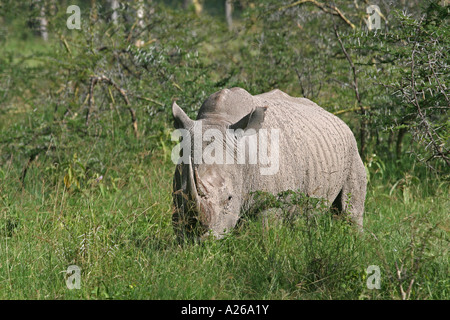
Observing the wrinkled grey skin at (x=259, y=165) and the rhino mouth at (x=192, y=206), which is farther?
the wrinkled grey skin at (x=259, y=165)

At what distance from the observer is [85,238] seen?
460cm

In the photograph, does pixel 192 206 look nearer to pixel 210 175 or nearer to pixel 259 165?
pixel 210 175

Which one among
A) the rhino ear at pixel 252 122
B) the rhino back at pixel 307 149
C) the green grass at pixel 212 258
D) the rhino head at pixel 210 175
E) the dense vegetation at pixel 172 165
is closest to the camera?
the green grass at pixel 212 258

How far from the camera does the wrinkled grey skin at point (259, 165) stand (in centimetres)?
446

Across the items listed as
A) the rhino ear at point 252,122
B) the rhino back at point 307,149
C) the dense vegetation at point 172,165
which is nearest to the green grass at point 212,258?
the dense vegetation at point 172,165

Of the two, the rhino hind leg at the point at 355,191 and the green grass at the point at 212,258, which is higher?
the rhino hind leg at the point at 355,191

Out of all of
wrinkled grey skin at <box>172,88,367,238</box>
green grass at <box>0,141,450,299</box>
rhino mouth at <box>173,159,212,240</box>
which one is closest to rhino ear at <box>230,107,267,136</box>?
wrinkled grey skin at <box>172,88,367,238</box>

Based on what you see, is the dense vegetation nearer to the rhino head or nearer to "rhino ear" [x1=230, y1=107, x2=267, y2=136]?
the rhino head

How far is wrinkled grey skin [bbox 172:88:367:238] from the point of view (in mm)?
4465

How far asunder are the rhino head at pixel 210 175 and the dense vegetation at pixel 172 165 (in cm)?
18

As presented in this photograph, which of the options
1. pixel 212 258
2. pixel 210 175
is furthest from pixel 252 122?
pixel 212 258

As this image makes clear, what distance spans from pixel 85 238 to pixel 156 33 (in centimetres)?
606

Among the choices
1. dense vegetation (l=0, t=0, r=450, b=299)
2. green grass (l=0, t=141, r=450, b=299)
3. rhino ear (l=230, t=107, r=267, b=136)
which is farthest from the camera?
rhino ear (l=230, t=107, r=267, b=136)

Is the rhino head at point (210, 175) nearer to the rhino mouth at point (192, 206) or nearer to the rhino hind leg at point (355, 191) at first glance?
the rhino mouth at point (192, 206)
